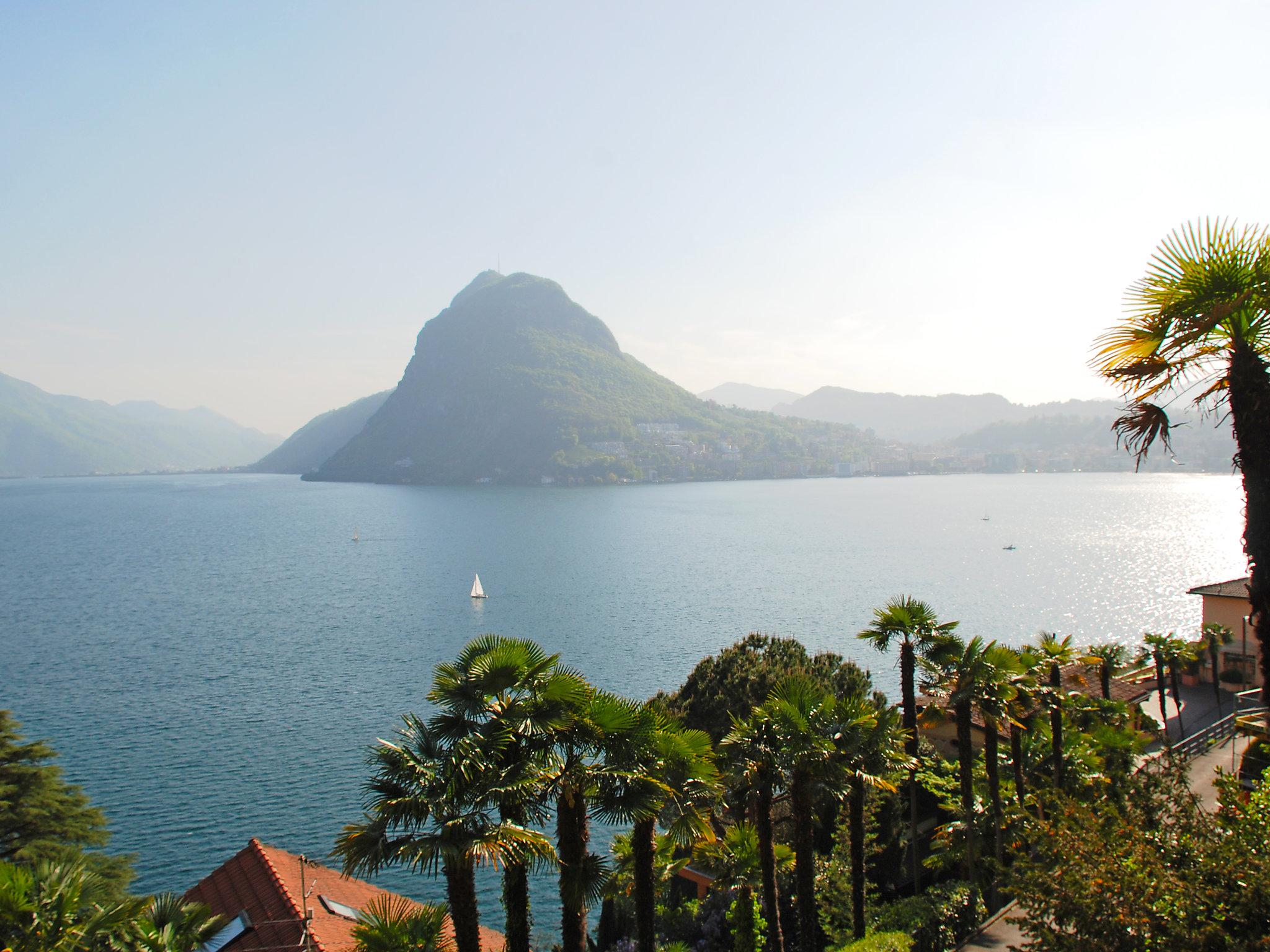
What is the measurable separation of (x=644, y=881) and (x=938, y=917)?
7920 mm

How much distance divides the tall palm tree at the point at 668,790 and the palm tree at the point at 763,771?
25.2 inches

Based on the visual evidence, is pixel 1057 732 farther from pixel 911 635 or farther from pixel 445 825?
pixel 445 825

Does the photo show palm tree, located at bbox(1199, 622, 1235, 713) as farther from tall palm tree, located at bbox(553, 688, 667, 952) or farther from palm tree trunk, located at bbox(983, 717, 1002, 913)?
tall palm tree, located at bbox(553, 688, 667, 952)

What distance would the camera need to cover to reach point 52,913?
345 inches

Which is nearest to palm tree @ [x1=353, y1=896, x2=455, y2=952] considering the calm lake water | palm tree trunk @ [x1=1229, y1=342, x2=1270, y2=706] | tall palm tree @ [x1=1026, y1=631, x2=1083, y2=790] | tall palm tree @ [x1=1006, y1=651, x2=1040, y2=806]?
palm tree trunk @ [x1=1229, y1=342, x2=1270, y2=706]

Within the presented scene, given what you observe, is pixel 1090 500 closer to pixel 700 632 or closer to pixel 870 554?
pixel 870 554

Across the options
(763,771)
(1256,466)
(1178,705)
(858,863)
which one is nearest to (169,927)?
(763,771)

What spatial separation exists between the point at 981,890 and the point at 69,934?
51.4 feet

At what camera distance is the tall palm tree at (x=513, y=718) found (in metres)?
9.10

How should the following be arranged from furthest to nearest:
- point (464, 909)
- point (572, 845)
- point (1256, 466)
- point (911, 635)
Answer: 1. point (911, 635)
2. point (572, 845)
3. point (464, 909)
4. point (1256, 466)

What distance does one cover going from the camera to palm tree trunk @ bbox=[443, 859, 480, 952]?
859 cm

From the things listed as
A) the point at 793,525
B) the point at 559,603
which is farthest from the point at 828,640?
the point at 793,525

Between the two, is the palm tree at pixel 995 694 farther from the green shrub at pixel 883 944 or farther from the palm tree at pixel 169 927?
the palm tree at pixel 169 927

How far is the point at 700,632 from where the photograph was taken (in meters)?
53.7
